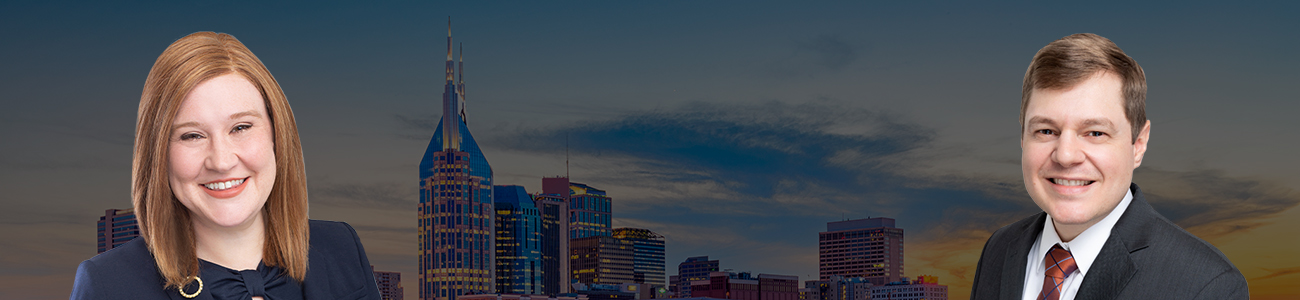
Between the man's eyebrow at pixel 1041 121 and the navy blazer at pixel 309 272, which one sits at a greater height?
the man's eyebrow at pixel 1041 121

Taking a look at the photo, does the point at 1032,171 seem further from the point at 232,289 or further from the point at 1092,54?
the point at 232,289

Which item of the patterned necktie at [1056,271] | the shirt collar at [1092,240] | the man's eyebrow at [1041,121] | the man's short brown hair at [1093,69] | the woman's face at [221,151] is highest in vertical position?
the man's short brown hair at [1093,69]

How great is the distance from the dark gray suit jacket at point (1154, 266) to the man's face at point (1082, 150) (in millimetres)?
190

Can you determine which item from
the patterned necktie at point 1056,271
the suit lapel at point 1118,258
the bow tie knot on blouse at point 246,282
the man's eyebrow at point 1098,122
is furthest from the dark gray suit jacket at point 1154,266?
the bow tie knot on blouse at point 246,282

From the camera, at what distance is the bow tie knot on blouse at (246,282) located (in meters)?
4.40

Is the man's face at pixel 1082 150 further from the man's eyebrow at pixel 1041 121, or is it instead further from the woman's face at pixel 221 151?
the woman's face at pixel 221 151

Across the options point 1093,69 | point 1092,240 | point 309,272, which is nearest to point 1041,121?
point 1093,69

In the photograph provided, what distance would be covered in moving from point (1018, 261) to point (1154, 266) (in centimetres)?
82

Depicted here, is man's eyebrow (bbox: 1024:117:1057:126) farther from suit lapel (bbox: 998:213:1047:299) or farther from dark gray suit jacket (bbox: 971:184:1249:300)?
suit lapel (bbox: 998:213:1047:299)

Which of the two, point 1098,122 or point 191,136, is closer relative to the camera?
point 191,136

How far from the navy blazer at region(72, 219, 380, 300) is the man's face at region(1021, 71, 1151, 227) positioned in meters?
3.41

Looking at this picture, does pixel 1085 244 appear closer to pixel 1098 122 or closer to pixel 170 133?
pixel 1098 122

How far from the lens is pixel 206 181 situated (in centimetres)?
420

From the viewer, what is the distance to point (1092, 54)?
16.3ft
